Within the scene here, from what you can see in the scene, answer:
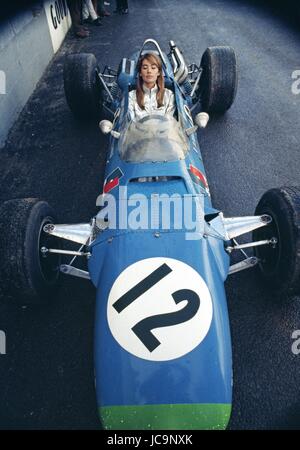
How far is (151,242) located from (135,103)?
5.89ft

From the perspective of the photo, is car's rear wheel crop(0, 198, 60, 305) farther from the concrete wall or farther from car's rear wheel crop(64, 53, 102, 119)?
the concrete wall

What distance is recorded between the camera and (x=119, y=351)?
1979mm

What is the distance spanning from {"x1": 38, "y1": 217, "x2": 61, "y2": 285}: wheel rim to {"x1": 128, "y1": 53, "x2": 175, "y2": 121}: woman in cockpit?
1403 millimetres

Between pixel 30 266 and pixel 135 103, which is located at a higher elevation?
pixel 135 103

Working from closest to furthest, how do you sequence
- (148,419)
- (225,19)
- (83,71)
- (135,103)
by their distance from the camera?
(148,419), (135,103), (83,71), (225,19)

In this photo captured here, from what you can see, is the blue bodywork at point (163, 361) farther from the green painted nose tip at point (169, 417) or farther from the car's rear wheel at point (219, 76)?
the car's rear wheel at point (219, 76)

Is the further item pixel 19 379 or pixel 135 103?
pixel 135 103

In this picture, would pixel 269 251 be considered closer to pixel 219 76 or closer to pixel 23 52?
pixel 219 76

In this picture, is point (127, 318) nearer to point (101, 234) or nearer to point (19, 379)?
point (101, 234)

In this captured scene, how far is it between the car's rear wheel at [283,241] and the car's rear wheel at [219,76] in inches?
94.1

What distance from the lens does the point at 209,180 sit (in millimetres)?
4105
